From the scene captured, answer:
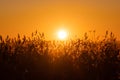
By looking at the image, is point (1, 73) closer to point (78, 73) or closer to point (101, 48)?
point (78, 73)

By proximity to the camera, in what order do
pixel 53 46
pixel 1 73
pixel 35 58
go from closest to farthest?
pixel 1 73 < pixel 35 58 < pixel 53 46

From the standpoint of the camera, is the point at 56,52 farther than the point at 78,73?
Yes

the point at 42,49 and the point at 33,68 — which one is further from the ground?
the point at 42,49

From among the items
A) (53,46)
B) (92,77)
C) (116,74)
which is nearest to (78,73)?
(92,77)

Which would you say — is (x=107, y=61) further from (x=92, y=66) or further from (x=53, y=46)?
(x=53, y=46)

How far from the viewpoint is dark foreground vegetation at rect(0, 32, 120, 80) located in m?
11.5

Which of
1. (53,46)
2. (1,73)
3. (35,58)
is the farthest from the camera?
(53,46)

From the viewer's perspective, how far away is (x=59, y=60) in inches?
483

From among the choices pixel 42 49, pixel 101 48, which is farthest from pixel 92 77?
pixel 42 49

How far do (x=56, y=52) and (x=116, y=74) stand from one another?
2.30 m

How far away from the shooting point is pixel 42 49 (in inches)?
508

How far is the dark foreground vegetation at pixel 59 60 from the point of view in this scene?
1155cm

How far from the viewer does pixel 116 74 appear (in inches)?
464

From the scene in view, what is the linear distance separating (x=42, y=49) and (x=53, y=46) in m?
0.65
